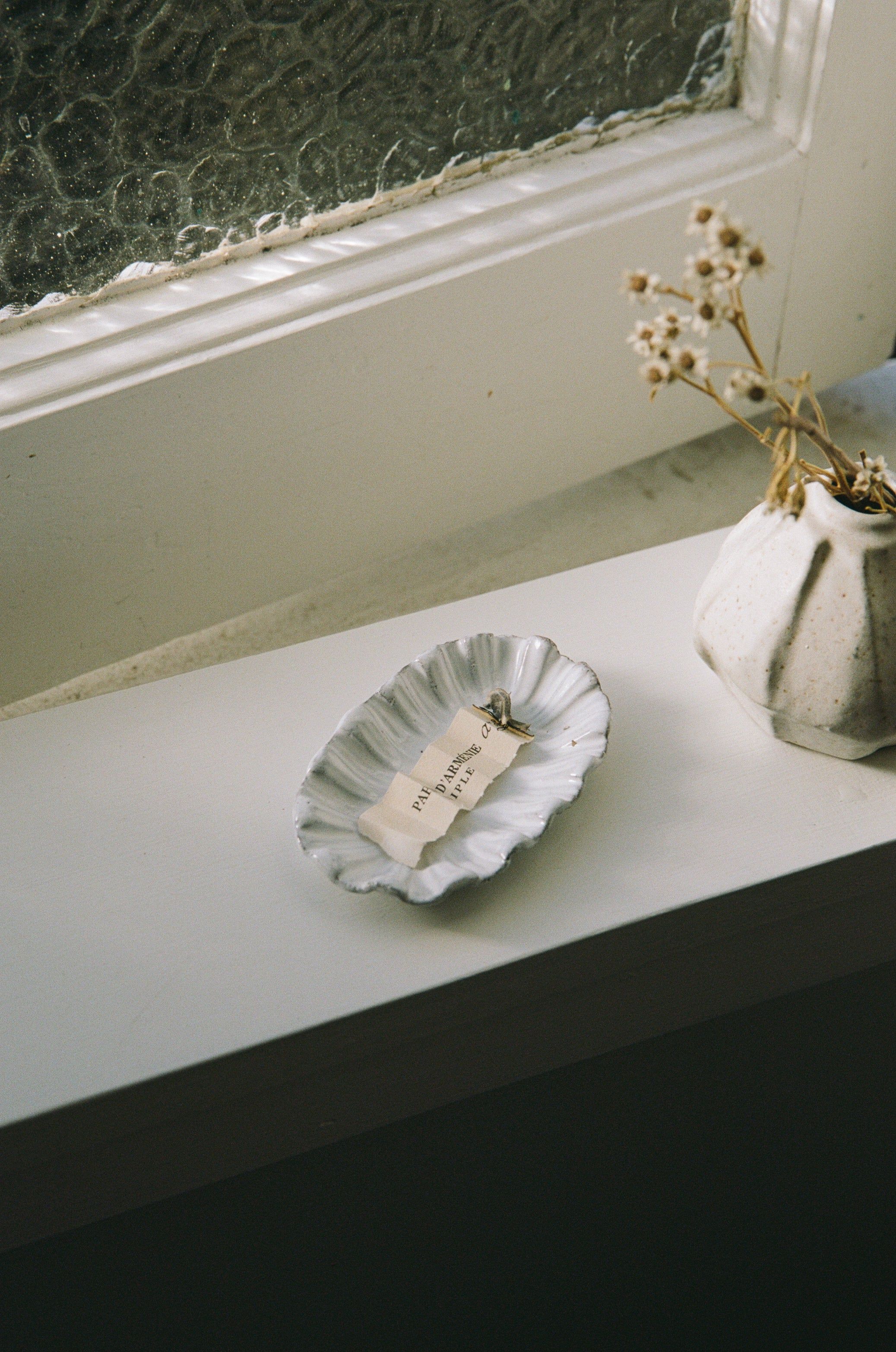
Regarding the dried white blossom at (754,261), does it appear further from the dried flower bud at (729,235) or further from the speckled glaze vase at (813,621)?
the speckled glaze vase at (813,621)

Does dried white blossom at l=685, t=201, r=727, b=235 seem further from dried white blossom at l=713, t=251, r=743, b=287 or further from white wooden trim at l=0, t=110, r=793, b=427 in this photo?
white wooden trim at l=0, t=110, r=793, b=427

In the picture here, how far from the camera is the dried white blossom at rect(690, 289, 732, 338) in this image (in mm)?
535

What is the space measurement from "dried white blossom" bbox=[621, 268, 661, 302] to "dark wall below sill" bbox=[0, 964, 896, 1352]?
1.59 ft

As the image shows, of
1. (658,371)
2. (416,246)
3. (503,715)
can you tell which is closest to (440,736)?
(503,715)

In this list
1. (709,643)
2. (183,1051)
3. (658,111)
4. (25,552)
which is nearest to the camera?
(183,1051)

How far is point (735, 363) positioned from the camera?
0.56 m

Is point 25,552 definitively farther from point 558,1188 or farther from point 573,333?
point 558,1188

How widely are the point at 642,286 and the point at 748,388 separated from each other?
0.26 ft

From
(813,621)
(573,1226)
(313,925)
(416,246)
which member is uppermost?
(416,246)

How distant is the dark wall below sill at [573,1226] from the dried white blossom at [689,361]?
1.48 ft

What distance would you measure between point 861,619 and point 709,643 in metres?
0.10

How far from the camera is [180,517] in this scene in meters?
0.83

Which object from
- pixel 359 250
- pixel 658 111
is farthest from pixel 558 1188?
pixel 658 111

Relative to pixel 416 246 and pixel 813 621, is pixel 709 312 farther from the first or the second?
pixel 416 246
